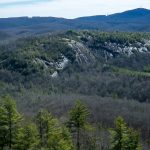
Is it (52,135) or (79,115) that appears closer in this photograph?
(52,135)

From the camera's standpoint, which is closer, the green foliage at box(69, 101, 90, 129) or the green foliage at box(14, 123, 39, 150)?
the green foliage at box(14, 123, 39, 150)

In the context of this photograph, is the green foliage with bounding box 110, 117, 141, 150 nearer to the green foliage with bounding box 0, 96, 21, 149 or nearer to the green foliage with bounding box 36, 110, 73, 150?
the green foliage with bounding box 36, 110, 73, 150

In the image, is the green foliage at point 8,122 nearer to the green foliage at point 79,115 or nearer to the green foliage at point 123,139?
the green foliage at point 79,115

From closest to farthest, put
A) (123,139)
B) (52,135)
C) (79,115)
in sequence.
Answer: (123,139), (52,135), (79,115)

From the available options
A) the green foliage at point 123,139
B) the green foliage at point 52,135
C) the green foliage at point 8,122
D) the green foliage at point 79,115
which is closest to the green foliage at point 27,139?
the green foliage at point 52,135

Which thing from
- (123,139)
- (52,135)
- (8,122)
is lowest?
(52,135)

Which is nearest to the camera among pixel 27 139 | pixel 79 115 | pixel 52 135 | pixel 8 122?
pixel 27 139

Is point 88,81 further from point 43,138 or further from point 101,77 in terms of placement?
point 43,138

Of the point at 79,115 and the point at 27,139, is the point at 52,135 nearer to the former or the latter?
the point at 27,139

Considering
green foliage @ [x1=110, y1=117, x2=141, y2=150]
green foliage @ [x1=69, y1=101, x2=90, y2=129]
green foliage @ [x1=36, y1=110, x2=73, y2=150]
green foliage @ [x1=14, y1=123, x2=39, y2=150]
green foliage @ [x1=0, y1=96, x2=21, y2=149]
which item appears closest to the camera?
green foliage @ [x1=36, y1=110, x2=73, y2=150]

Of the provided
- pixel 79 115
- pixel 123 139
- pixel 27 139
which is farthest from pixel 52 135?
pixel 123 139

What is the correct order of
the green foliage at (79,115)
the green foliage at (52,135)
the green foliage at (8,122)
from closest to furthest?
the green foliage at (52,135) → the green foliage at (8,122) → the green foliage at (79,115)

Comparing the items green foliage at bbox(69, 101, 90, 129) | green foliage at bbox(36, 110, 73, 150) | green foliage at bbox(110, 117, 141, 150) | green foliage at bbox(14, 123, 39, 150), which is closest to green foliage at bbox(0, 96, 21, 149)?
green foliage at bbox(14, 123, 39, 150)
